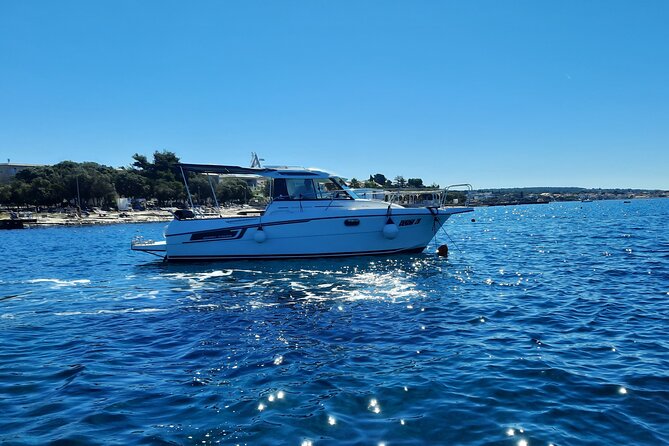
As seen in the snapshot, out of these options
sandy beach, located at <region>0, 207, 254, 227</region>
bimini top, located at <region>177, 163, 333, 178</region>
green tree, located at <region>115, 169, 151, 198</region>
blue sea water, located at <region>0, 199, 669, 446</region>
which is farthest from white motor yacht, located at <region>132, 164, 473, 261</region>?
green tree, located at <region>115, 169, 151, 198</region>

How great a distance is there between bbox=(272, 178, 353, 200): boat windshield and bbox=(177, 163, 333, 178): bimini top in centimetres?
28

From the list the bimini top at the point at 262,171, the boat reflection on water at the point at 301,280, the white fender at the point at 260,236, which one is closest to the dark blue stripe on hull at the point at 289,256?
the boat reflection on water at the point at 301,280

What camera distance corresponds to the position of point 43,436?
5.41m

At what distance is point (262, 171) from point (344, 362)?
1634 centimetres

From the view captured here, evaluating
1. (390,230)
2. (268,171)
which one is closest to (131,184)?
(268,171)

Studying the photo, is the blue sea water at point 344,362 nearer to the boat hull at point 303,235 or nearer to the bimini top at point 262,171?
the boat hull at point 303,235

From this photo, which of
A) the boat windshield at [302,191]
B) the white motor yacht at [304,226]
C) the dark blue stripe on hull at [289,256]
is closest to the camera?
the white motor yacht at [304,226]

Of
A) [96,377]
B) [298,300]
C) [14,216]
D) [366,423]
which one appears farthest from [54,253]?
[14,216]

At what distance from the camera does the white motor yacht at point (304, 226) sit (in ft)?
72.7

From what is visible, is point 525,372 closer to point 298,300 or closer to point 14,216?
point 298,300

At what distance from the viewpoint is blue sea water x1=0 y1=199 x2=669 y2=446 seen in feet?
18.2

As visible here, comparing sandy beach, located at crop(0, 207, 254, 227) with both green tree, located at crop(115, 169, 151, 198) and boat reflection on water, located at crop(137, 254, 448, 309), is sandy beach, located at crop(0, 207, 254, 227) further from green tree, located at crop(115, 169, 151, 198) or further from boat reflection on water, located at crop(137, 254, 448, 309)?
boat reflection on water, located at crop(137, 254, 448, 309)

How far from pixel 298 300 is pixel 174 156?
112690 millimetres

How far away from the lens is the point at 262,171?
22922 millimetres
